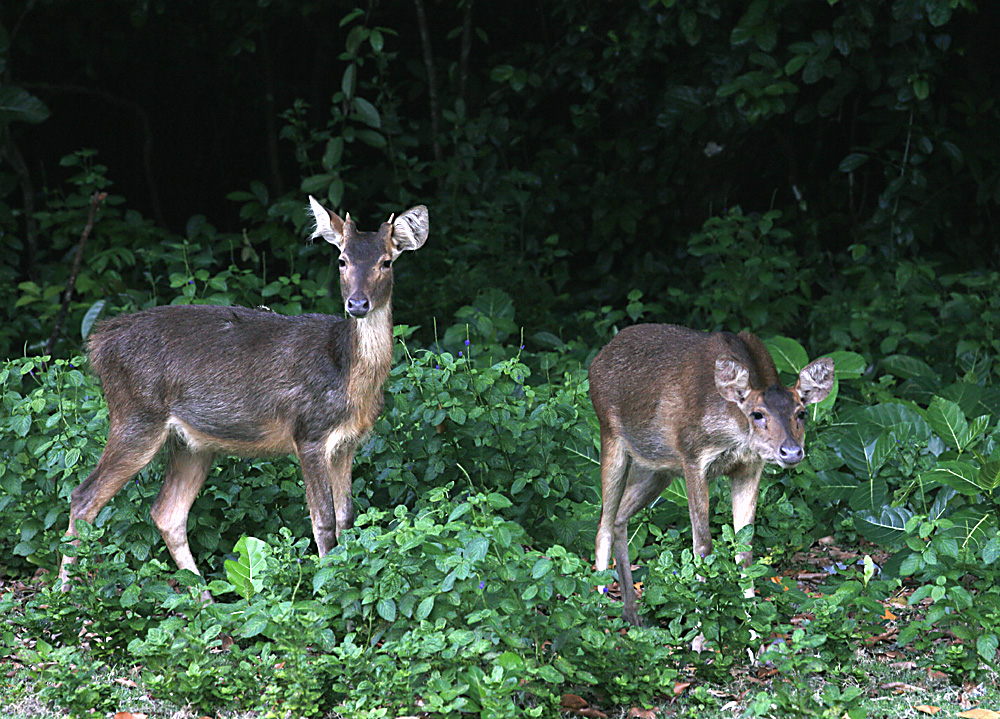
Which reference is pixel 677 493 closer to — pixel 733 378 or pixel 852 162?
pixel 733 378

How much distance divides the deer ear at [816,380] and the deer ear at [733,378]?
0.84ft

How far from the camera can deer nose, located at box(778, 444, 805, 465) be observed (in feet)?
17.4

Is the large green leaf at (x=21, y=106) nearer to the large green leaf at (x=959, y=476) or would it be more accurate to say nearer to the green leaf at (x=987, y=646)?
the large green leaf at (x=959, y=476)

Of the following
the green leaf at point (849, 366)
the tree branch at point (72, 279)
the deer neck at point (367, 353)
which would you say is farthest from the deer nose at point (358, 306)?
the tree branch at point (72, 279)

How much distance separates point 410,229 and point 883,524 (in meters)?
2.95

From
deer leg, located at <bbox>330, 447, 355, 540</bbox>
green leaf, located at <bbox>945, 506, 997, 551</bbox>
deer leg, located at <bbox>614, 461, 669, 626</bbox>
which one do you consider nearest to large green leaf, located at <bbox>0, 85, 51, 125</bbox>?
deer leg, located at <bbox>330, 447, 355, 540</bbox>

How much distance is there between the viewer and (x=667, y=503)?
7.00 m

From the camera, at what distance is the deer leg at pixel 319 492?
5.86 m

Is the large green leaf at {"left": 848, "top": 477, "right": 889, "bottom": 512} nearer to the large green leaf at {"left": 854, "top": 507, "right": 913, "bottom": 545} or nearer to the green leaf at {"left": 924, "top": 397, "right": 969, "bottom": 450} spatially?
the large green leaf at {"left": 854, "top": 507, "right": 913, "bottom": 545}

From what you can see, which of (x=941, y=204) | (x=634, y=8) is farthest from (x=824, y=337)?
(x=634, y=8)

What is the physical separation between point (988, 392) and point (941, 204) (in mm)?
3379

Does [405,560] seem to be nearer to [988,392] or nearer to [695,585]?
→ [695,585]

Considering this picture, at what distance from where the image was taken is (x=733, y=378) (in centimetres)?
553

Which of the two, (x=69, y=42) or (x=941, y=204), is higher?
(x=69, y=42)
